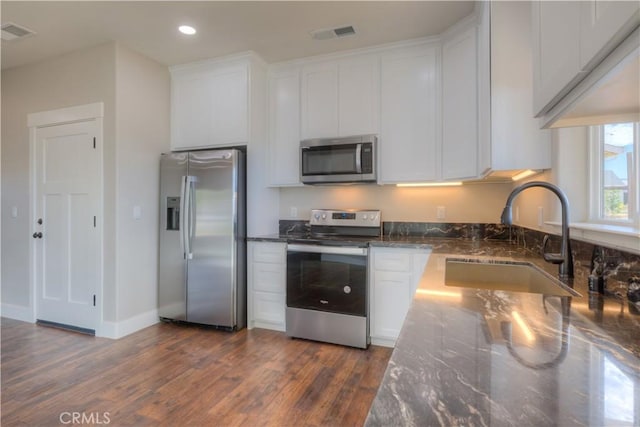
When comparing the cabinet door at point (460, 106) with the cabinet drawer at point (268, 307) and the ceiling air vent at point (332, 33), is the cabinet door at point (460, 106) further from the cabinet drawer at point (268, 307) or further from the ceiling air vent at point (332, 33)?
the cabinet drawer at point (268, 307)

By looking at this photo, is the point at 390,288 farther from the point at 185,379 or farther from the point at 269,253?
the point at 185,379

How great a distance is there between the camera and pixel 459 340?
2.16ft

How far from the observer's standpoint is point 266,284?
3.04m

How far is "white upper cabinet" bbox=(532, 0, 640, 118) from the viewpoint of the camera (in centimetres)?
50

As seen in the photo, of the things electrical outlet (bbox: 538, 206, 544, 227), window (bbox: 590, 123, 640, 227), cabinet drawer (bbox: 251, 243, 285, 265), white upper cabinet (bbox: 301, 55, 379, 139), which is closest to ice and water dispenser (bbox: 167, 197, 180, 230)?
cabinet drawer (bbox: 251, 243, 285, 265)

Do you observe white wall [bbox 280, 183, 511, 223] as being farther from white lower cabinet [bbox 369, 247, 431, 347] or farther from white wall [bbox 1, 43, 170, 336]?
white wall [bbox 1, 43, 170, 336]

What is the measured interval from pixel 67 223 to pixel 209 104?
181cm

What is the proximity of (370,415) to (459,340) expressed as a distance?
329 millimetres

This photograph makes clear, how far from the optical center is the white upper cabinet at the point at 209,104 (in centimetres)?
314

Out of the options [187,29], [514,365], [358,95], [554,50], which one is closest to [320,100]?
[358,95]

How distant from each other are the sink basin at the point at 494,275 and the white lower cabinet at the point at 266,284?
1.60 m

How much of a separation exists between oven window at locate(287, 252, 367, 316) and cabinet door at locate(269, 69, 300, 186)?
0.92 m

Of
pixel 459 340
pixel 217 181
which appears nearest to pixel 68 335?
pixel 217 181

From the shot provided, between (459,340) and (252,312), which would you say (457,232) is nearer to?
(252,312)
